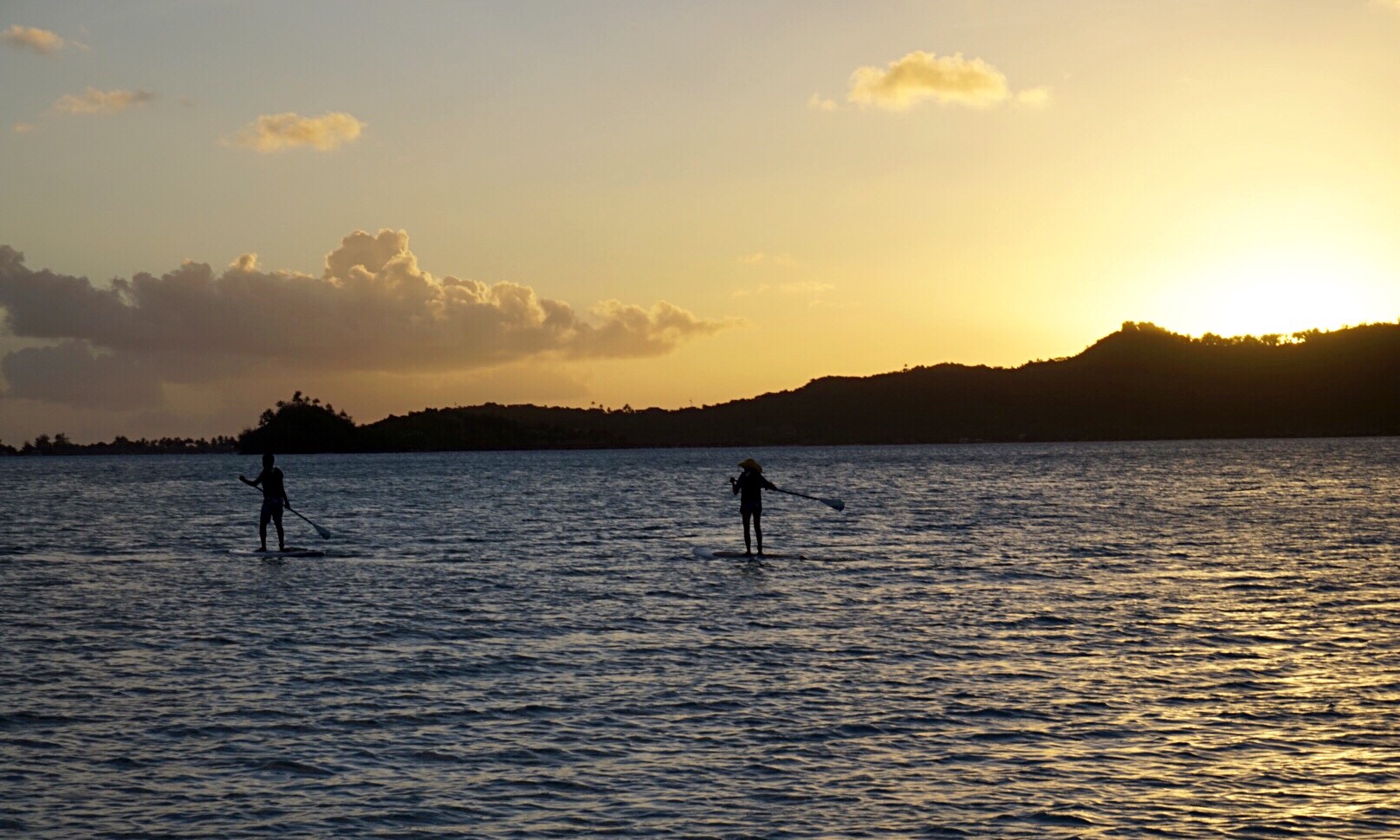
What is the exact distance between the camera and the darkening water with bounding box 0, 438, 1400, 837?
1137 centimetres

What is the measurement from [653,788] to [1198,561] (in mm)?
26676

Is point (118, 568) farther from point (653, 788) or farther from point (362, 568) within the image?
point (653, 788)

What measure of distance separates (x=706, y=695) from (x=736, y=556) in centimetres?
1999

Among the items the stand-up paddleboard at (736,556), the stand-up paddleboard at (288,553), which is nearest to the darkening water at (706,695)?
the stand-up paddleboard at (288,553)

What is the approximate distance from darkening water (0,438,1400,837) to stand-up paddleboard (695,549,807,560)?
90cm

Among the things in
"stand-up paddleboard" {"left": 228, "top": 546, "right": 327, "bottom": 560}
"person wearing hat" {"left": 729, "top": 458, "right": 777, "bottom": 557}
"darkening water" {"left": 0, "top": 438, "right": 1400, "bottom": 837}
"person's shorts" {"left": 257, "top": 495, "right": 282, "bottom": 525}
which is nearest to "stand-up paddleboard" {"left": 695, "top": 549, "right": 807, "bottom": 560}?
"person wearing hat" {"left": 729, "top": 458, "right": 777, "bottom": 557}

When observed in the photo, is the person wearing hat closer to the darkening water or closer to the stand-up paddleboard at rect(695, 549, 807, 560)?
the stand-up paddleboard at rect(695, 549, 807, 560)

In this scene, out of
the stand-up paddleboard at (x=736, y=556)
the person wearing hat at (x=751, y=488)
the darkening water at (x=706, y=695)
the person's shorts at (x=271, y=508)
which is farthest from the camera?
the person's shorts at (x=271, y=508)

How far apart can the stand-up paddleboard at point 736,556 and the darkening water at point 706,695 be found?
899mm

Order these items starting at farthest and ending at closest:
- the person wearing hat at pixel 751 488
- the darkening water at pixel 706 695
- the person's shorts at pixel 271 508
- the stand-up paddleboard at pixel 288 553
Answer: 1. the stand-up paddleboard at pixel 288 553
2. the person's shorts at pixel 271 508
3. the person wearing hat at pixel 751 488
4. the darkening water at pixel 706 695

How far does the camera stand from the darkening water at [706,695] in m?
11.4

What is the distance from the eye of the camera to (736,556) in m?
36.1

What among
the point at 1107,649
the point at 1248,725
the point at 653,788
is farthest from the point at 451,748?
the point at 1107,649

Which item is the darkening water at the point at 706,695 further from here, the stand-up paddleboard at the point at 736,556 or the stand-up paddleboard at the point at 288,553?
the stand-up paddleboard at the point at 736,556
